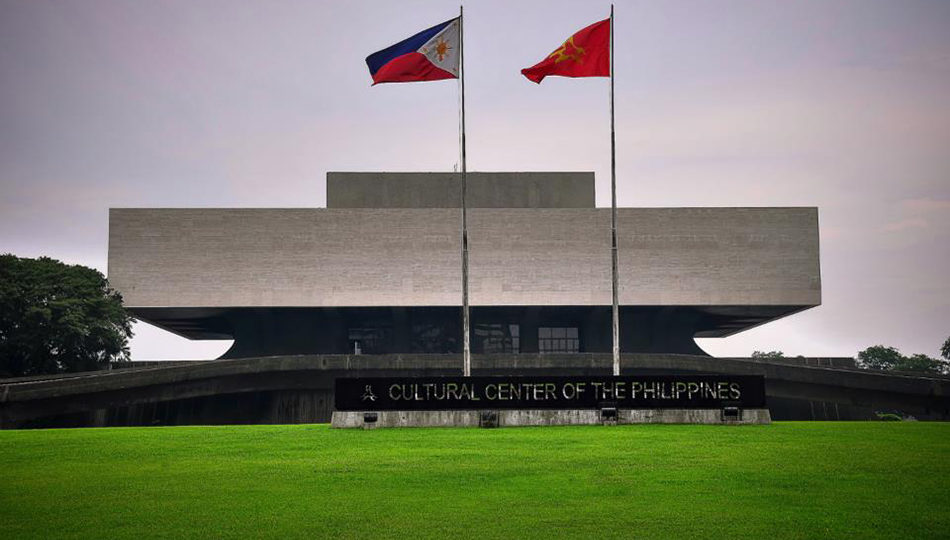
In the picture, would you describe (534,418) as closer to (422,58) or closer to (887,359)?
(422,58)

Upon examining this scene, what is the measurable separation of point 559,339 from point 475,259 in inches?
360

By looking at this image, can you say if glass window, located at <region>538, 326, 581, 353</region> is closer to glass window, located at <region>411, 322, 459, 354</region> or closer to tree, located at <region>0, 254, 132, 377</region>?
glass window, located at <region>411, 322, 459, 354</region>

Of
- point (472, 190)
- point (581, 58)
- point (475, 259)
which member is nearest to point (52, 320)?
point (475, 259)

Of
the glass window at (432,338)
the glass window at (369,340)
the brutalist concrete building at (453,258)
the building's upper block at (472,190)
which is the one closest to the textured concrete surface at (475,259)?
the brutalist concrete building at (453,258)

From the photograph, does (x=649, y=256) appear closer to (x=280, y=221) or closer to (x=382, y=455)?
(x=280, y=221)

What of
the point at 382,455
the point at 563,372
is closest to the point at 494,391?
the point at 382,455

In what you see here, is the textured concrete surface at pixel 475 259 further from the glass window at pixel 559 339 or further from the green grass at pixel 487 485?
the green grass at pixel 487 485

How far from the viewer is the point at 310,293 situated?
209 ft

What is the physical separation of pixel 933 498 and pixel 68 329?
48.7 m

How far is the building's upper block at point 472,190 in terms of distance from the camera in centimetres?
6875

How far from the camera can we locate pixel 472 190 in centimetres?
6869

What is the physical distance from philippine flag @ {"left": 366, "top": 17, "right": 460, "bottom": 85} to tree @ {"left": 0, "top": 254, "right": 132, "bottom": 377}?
31540 mm

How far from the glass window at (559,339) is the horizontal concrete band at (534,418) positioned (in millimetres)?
43593

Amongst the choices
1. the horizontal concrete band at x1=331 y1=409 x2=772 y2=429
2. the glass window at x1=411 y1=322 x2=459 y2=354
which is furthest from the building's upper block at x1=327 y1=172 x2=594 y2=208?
the horizontal concrete band at x1=331 y1=409 x2=772 y2=429
